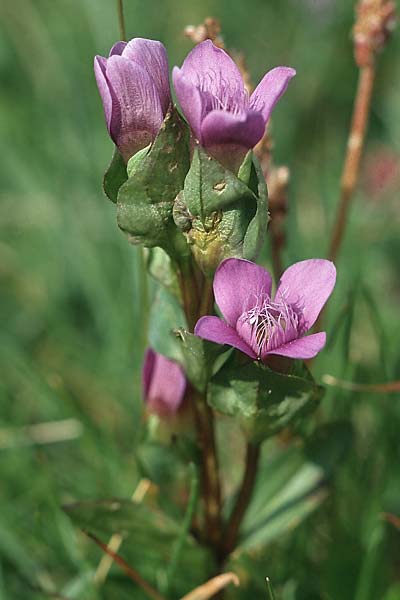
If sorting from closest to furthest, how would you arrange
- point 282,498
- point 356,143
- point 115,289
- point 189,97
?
point 189,97 < point 282,498 < point 356,143 < point 115,289

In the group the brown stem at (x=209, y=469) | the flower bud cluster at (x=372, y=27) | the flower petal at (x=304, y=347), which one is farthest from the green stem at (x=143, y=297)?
the flower bud cluster at (x=372, y=27)

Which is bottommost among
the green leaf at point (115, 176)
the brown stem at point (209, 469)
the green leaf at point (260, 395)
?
the brown stem at point (209, 469)

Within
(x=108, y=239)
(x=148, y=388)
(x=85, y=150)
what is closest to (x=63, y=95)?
(x=85, y=150)

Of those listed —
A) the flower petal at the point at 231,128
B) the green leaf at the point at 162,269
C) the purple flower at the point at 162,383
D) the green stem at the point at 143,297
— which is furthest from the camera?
the green stem at the point at 143,297

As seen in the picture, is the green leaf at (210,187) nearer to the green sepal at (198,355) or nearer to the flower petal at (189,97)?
the flower petal at (189,97)

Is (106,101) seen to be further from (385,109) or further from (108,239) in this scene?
(385,109)

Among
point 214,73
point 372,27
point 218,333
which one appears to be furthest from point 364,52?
point 218,333

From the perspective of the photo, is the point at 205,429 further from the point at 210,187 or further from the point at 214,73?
the point at 214,73
